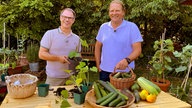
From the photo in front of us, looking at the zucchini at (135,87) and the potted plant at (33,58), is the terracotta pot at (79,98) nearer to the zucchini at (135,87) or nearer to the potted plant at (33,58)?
the zucchini at (135,87)

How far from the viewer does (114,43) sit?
8.59 feet

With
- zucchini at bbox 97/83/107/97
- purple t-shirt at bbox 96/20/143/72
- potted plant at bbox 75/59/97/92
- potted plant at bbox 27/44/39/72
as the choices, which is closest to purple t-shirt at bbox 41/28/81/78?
purple t-shirt at bbox 96/20/143/72

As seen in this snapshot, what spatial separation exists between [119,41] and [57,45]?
67 centimetres

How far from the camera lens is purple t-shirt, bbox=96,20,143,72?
8.52 feet

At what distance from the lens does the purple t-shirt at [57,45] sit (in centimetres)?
248

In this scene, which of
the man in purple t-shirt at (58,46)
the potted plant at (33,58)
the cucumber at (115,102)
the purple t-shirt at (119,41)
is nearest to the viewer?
the cucumber at (115,102)

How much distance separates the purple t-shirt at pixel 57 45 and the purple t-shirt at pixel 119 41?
35 cm

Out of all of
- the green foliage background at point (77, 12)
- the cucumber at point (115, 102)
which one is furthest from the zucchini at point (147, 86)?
the green foliage background at point (77, 12)

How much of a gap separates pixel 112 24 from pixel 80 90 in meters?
0.96

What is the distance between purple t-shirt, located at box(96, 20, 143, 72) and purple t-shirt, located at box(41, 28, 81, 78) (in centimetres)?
35

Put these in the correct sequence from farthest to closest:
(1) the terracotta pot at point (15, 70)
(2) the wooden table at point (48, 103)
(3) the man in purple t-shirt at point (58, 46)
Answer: (1) the terracotta pot at point (15, 70) → (3) the man in purple t-shirt at point (58, 46) → (2) the wooden table at point (48, 103)

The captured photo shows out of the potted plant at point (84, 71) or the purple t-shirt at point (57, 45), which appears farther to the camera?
the purple t-shirt at point (57, 45)

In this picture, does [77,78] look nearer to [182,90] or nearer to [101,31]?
[101,31]

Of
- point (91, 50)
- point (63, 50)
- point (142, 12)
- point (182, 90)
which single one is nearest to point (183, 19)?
point (142, 12)
